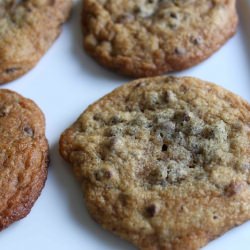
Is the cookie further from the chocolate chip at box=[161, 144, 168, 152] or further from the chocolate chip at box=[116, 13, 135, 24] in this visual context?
the chocolate chip at box=[161, 144, 168, 152]

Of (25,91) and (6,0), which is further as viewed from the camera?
(6,0)

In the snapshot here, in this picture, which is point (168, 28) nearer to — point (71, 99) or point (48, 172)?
point (71, 99)

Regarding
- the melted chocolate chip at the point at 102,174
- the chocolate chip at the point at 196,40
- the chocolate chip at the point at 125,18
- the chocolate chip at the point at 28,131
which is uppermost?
the chocolate chip at the point at 125,18

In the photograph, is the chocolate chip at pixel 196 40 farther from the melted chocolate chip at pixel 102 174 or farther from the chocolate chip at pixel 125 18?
the melted chocolate chip at pixel 102 174

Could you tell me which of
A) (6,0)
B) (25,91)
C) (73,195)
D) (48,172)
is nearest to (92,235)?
(73,195)

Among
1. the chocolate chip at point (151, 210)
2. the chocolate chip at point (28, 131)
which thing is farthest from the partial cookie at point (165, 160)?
the chocolate chip at point (28, 131)

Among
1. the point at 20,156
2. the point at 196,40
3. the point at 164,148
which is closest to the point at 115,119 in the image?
the point at 164,148

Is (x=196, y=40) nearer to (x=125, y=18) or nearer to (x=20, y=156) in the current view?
(x=125, y=18)
